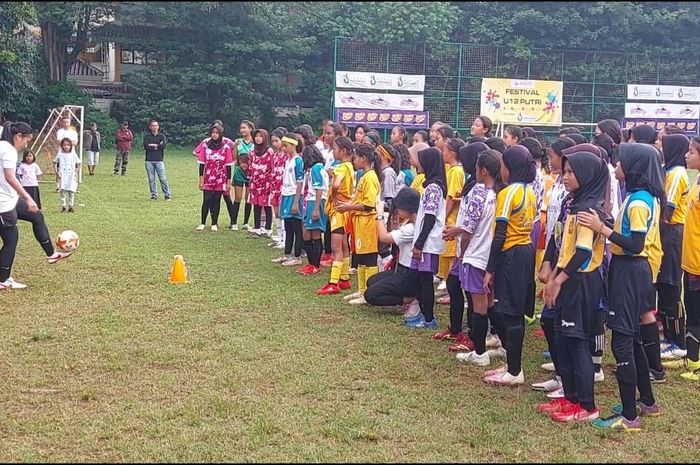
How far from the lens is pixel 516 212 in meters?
4.88

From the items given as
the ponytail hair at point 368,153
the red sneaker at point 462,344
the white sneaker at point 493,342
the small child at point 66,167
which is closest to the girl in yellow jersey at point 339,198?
the ponytail hair at point 368,153

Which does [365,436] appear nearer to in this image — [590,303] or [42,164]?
[590,303]

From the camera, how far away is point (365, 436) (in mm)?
4125

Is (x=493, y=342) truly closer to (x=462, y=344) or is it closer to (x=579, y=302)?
(x=462, y=344)

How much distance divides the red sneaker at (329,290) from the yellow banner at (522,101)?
21230 mm

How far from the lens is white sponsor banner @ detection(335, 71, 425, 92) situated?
88.7ft

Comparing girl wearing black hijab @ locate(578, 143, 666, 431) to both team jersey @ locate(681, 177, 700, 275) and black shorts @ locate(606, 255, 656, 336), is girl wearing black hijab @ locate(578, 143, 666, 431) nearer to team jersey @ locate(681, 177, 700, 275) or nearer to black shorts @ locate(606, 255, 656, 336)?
black shorts @ locate(606, 255, 656, 336)

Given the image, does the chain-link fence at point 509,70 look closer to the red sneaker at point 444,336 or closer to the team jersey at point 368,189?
the team jersey at point 368,189

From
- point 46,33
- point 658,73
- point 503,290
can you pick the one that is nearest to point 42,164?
point 46,33

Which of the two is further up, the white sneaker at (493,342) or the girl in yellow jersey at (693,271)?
the girl in yellow jersey at (693,271)

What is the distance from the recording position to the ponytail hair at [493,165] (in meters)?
5.21

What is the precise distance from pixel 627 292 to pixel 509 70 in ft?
84.3

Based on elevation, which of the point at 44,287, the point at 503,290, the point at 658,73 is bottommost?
the point at 44,287

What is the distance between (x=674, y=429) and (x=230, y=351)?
312 centimetres
